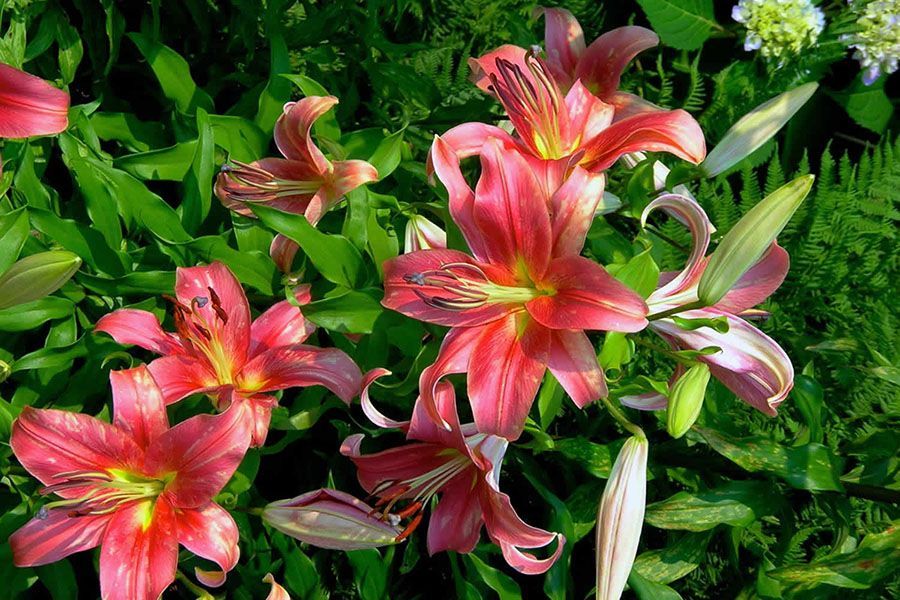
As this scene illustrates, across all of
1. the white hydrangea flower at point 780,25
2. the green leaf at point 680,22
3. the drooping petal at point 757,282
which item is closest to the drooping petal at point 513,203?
the drooping petal at point 757,282

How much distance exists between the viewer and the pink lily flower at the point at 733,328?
84 centimetres

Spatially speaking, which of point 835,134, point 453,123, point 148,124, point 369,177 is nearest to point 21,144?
point 148,124

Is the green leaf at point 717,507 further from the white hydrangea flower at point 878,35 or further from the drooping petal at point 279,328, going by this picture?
the white hydrangea flower at point 878,35

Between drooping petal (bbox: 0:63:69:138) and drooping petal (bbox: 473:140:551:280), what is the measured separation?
43 cm

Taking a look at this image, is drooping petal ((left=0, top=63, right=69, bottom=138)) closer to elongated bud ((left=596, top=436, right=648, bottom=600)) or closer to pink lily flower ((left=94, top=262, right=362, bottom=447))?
pink lily flower ((left=94, top=262, right=362, bottom=447))

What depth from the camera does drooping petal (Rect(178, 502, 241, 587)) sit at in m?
0.81

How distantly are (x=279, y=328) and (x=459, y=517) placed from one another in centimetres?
26

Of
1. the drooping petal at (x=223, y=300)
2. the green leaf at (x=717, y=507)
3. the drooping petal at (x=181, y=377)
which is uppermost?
the drooping petal at (x=223, y=300)

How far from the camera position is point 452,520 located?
917 millimetres

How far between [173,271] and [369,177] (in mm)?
265

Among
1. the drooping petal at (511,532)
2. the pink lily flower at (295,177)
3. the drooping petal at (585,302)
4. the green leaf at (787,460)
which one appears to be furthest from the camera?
the green leaf at (787,460)

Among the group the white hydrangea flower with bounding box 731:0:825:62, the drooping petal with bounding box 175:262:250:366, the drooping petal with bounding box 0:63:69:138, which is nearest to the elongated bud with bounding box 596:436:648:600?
the drooping petal with bounding box 175:262:250:366

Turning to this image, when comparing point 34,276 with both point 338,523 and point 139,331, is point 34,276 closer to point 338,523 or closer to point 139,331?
point 139,331

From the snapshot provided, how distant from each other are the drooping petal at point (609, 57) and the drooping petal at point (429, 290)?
0.36 meters
